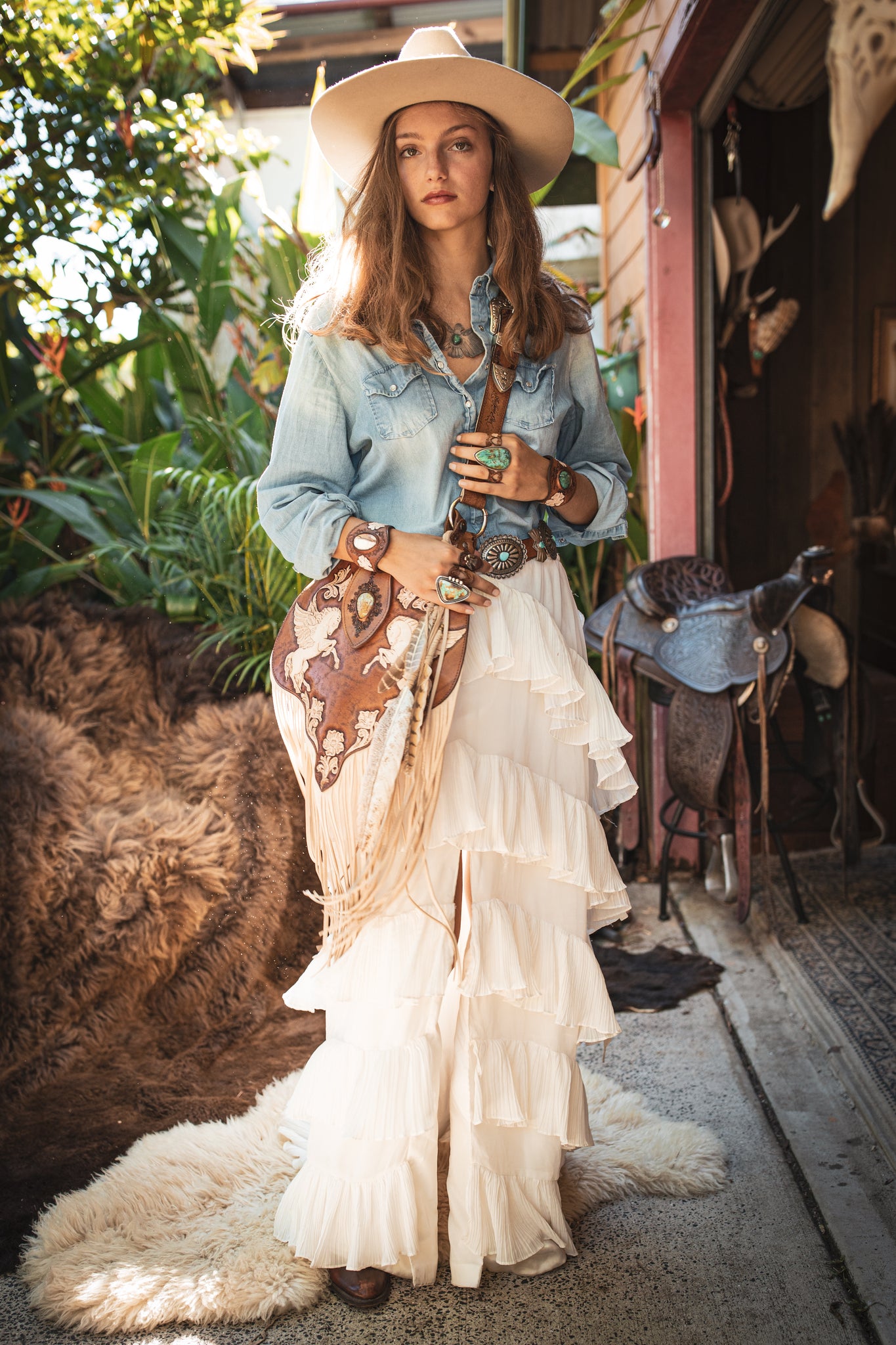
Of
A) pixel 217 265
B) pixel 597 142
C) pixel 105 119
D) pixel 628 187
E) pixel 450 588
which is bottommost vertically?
pixel 450 588

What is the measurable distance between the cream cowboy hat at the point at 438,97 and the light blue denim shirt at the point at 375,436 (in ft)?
0.89

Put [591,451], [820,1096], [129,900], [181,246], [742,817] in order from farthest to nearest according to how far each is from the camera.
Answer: [181,246] → [742,817] → [129,900] → [820,1096] → [591,451]

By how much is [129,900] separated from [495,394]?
1.66 metres

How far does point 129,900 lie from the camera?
258 centimetres

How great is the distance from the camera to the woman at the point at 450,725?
1.59 m

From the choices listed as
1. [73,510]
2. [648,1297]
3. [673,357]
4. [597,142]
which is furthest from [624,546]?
[648,1297]

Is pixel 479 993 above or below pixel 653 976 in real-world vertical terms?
above

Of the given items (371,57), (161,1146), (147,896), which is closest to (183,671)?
(147,896)

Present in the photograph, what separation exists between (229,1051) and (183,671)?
1212 millimetres

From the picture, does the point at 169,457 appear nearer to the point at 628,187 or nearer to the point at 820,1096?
the point at 628,187

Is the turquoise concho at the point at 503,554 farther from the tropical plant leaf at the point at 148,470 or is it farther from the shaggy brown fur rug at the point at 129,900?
the tropical plant leaf at the point at 148,470

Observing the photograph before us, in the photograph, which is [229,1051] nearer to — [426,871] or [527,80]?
[426,871]

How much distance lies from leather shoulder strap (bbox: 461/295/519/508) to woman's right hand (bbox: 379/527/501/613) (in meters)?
0.10

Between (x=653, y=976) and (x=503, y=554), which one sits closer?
(x=503, y=554)
